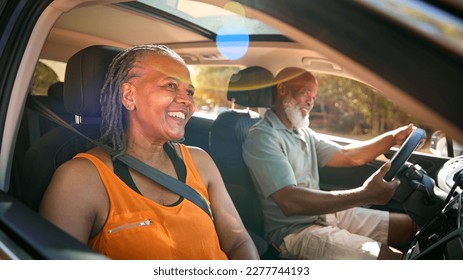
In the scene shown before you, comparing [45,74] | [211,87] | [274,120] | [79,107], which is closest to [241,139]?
[274,120]

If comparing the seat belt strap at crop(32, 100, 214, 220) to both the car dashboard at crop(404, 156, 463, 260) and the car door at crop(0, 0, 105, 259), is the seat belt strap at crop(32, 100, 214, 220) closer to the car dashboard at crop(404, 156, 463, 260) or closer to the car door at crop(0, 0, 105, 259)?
the car door at crop(0, 0, 105, 259)

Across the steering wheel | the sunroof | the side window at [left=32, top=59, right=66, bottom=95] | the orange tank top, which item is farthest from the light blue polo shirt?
the side window at [left=32, top=59, right=66, bottom=95]

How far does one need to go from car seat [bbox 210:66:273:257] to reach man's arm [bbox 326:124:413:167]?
0.32 meters

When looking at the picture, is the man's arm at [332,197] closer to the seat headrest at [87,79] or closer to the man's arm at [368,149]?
the man's arm at [368,149]

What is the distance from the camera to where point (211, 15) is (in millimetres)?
1498

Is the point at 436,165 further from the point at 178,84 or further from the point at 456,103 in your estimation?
the point at 456,103

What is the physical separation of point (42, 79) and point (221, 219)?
0.77 m

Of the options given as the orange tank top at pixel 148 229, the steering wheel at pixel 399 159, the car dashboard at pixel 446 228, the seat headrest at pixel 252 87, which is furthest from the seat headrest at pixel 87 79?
the car dashboard at pixel 446 228

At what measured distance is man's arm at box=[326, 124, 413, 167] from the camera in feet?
4.60

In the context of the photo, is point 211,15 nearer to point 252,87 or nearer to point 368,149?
point 252,87

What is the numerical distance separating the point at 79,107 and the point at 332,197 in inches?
34.5

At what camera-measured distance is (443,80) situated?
71 centimetres
